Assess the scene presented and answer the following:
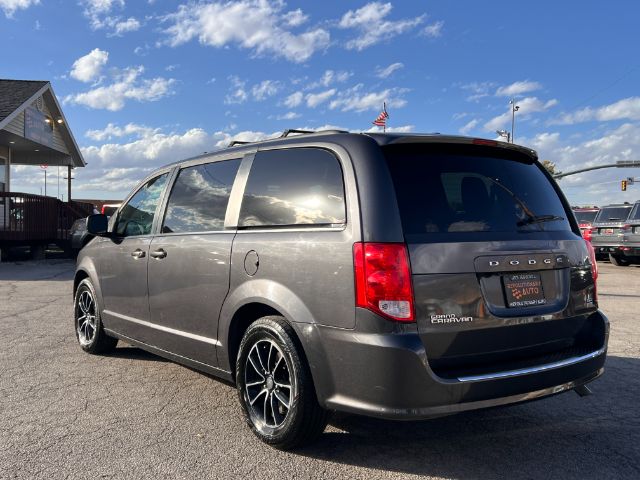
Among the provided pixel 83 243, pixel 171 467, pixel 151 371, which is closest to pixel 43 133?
pixel 83 243

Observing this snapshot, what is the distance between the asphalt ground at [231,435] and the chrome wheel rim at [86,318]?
44 cm

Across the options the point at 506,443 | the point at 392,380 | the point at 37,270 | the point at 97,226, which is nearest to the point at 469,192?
the point at 392,380

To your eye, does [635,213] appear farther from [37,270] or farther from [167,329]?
[37,270]

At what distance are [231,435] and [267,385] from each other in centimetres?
44

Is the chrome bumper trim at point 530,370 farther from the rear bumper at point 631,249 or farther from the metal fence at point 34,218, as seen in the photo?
the metal fence at point 34,218

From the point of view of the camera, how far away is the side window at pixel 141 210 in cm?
480

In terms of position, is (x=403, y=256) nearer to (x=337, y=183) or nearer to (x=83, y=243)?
(x=337, y=183)

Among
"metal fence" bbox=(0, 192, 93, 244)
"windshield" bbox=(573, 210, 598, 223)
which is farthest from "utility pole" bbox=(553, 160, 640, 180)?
"metal fence" bbox=(0, 192, 93, 244)

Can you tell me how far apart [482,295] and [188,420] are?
2145 mm

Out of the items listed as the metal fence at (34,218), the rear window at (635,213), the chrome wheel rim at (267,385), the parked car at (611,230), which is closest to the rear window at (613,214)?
the parked car at (611,230)

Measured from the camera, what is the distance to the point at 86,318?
18.9ft

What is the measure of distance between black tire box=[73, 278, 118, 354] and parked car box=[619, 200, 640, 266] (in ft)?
46.6

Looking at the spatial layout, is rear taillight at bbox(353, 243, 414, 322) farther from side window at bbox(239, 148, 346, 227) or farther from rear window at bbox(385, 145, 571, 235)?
side window at bbox(239, 148, 346, 227)

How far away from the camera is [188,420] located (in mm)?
3818
